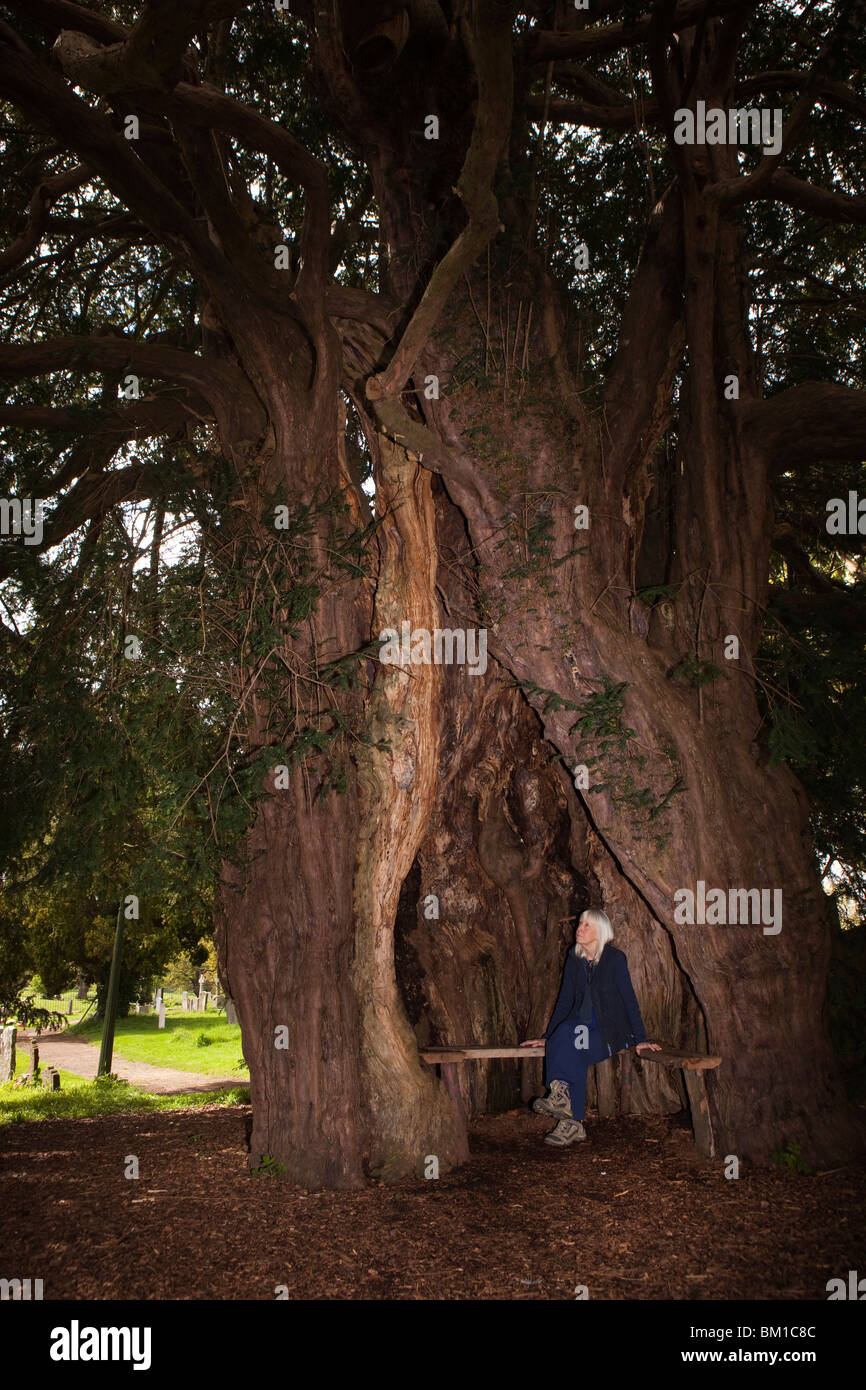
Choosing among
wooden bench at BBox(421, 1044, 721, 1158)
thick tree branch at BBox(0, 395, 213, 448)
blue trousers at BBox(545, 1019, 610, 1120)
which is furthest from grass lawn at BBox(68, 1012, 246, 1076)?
thick tree branch at BBox(0, 395, 213, 448)

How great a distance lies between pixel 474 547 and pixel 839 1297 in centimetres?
447

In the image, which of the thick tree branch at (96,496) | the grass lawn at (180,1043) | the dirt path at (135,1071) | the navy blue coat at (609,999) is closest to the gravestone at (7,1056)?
the dirt path at (135,1071)

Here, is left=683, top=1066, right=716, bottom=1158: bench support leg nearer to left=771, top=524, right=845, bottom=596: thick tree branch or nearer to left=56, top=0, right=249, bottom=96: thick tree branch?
left=771, top=524, right=845, bottom=596: thick tree branch

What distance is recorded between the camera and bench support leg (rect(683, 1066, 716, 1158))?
565cm

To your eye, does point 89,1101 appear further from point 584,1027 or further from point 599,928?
point 599,928

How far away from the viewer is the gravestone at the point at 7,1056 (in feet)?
45.2

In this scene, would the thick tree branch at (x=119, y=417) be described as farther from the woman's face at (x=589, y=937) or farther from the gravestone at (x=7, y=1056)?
the gravestone at (x=7, y=1056)

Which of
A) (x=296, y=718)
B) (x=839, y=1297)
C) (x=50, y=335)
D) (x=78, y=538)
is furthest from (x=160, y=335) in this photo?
(x=839, y=1297)

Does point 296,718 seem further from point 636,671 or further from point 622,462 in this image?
point 622,462

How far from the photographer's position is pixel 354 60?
21.3ft

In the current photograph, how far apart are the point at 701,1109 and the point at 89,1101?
8267 millimetres

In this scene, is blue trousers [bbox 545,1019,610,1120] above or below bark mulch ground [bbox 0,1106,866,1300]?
above

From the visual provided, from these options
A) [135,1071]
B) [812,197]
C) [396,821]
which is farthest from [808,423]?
[135,1071]

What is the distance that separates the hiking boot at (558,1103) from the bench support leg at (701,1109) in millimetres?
937
